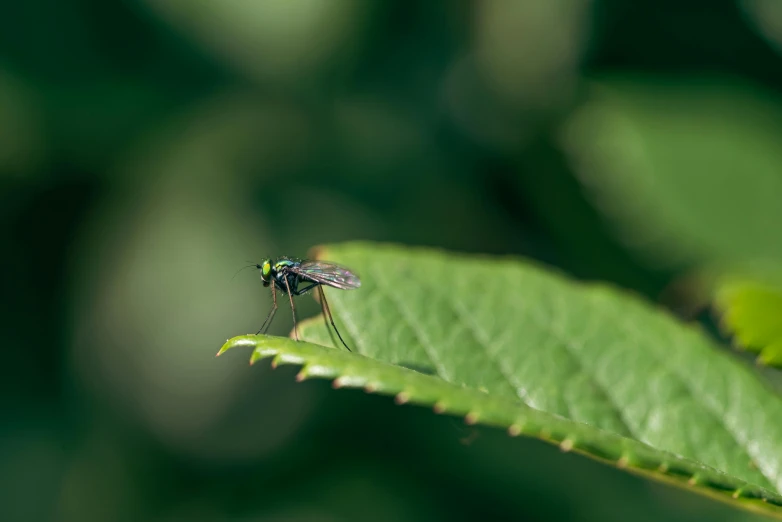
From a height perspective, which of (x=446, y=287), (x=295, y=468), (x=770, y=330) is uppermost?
(x=446, y=287)

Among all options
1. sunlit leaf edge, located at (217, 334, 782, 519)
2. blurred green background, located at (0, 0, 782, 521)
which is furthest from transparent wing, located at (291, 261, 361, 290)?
blurred green background, located at (0, 0, 782, 521)

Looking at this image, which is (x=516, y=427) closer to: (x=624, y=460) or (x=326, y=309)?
(x=624, y=460)

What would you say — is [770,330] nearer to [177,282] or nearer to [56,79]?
[177,282]

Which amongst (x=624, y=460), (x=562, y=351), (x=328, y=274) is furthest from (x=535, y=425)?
(x=328, y=274)

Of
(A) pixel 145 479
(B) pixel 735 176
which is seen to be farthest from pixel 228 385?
(B) pixel 735 176

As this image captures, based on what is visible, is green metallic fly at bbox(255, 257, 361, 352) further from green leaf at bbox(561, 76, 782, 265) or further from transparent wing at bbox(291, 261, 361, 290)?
green leaf at bbox(561, 76, 782, 265)

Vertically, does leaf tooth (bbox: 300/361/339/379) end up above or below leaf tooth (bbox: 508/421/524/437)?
above
